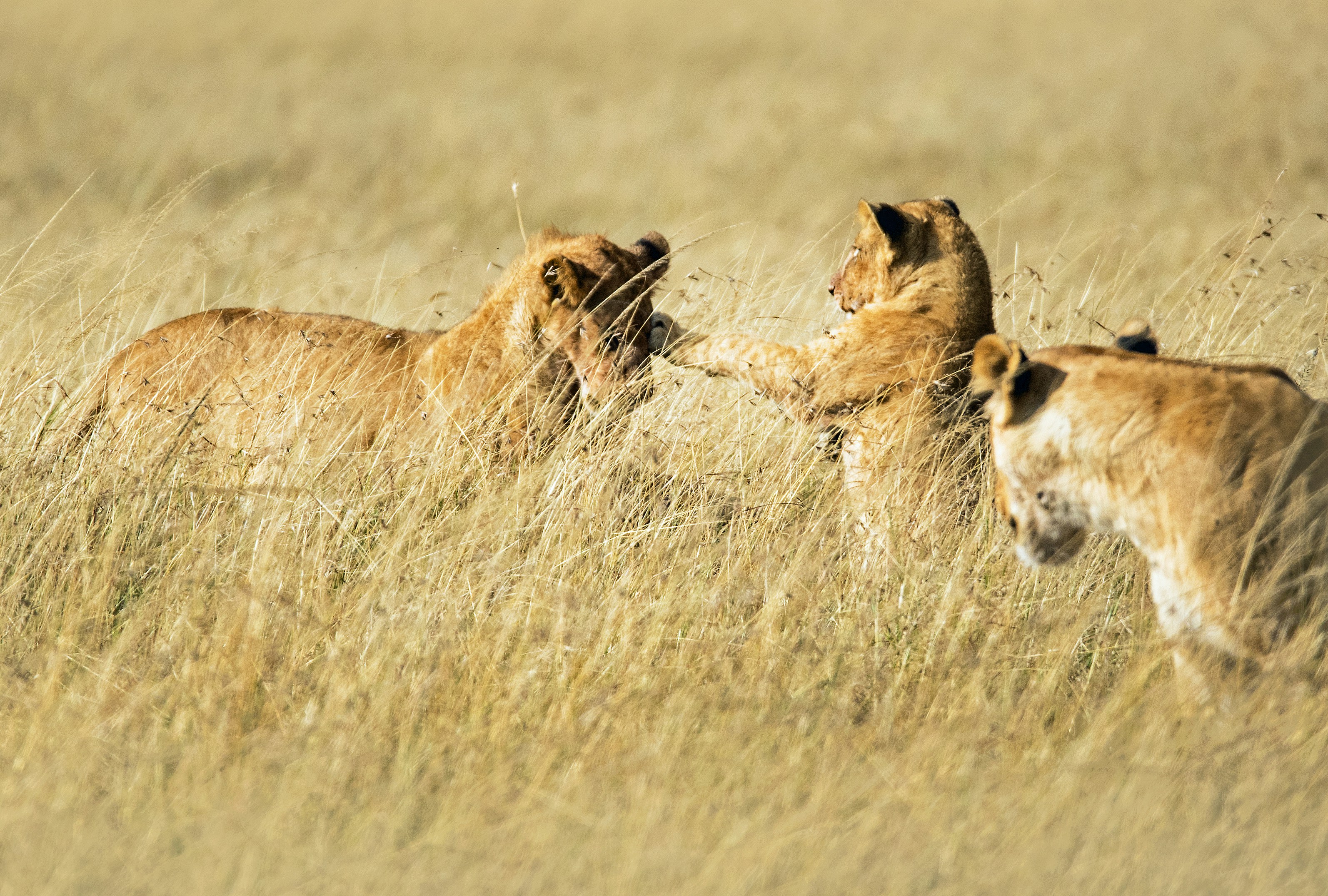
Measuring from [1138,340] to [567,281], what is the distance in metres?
2.11

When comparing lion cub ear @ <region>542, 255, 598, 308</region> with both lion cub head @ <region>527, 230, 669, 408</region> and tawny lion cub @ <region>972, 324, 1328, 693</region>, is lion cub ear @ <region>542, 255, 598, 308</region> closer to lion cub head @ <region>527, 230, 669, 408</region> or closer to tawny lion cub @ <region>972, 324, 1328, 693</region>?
lion cub head @ <region>527, 230, 669, 408</region>

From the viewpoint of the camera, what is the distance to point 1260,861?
2.88 m

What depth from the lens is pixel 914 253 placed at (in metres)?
4.95

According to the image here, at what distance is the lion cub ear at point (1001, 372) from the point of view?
339cm

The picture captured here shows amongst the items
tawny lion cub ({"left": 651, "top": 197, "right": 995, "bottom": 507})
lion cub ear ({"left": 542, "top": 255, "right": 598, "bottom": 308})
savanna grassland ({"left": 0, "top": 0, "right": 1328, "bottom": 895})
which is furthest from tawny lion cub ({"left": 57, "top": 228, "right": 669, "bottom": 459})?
tawny lion cub ({"left": 651, "top": 197, "right": 995, "bottom": 507})

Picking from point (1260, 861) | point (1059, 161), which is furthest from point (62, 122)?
point (1260, 861)

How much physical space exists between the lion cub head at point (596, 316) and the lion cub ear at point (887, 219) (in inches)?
34.5

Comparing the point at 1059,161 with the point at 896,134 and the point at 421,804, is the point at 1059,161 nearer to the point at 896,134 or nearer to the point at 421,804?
the point at 896,134

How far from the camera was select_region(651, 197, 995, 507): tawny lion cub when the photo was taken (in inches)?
185

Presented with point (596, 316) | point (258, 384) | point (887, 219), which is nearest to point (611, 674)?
point (596, 316)

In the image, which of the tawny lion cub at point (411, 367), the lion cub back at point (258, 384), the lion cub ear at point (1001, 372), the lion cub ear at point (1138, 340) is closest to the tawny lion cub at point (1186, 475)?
the lion cub ear at point (1001, 372)

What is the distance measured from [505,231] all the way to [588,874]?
16333mm

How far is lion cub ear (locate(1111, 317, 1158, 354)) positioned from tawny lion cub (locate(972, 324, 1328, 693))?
0.53 m

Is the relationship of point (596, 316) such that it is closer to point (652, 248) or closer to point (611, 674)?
point (652, 248)
